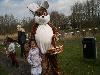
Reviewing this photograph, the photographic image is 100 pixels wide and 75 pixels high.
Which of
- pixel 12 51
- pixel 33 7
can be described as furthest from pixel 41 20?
pixel 12 51

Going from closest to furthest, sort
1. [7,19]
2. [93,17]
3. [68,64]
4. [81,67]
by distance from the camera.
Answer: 1. [81,67]
2. [68,64]
3. [93,17]
4. [7,19]

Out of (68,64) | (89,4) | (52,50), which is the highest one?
(89,4)

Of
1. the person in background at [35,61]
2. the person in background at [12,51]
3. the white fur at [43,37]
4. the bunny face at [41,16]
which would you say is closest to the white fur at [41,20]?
the bunny face at [41,16]

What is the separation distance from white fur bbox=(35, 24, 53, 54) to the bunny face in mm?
165

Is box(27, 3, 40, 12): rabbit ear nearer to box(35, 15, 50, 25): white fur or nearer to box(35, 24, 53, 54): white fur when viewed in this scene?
box(35, 15, 50, 25): white fur

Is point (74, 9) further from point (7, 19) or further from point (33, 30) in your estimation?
point (33, 30)

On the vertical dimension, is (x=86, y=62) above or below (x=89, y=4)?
below

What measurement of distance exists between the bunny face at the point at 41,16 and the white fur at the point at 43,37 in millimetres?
165

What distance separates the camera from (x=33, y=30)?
10703 mm

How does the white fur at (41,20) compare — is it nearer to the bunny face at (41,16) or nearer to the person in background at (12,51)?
the bunny face at (41,16)

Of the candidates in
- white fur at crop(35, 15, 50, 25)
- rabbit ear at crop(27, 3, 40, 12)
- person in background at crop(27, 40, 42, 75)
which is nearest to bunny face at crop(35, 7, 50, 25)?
white fur at crop(35, 15, 50, 25)

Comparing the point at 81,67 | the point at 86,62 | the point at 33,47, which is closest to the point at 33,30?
the point at 33,47

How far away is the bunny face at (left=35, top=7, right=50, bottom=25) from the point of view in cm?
1055

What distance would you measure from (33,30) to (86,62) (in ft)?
17.2
